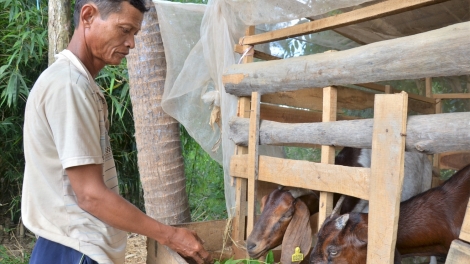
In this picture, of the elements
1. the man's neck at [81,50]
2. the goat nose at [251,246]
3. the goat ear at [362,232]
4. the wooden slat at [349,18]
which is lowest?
the goat nose at [251,246]

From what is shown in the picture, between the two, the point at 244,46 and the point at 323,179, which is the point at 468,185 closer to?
the point at 323,179

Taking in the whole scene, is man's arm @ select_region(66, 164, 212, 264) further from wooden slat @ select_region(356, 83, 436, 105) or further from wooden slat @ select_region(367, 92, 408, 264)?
wooden slat @ select_region(356, 83, 436, 105)

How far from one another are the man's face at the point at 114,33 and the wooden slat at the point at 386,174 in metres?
1.35

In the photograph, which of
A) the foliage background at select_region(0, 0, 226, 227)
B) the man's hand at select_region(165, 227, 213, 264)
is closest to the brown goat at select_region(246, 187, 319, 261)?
the man's hand at select_region(165, 227, 213, 264)

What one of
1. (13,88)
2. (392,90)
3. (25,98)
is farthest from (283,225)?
(25,98)

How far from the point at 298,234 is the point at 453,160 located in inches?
119

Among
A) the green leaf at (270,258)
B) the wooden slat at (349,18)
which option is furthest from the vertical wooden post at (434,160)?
the wooden slat at (349,18)

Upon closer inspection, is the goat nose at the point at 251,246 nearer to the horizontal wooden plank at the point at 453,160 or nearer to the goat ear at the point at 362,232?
the goat ear at the point at 362,232

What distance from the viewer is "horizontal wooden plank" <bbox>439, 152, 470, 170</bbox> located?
5.47 m

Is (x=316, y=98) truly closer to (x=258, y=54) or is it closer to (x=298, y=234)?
(x=258, y=54)

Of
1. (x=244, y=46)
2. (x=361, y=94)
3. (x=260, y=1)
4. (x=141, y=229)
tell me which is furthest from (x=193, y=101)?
(x=141, y=229)

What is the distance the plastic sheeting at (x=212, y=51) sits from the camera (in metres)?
4.07

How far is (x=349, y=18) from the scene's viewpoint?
3170mm

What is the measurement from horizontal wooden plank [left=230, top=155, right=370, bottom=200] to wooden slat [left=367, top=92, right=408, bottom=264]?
0.13 m
